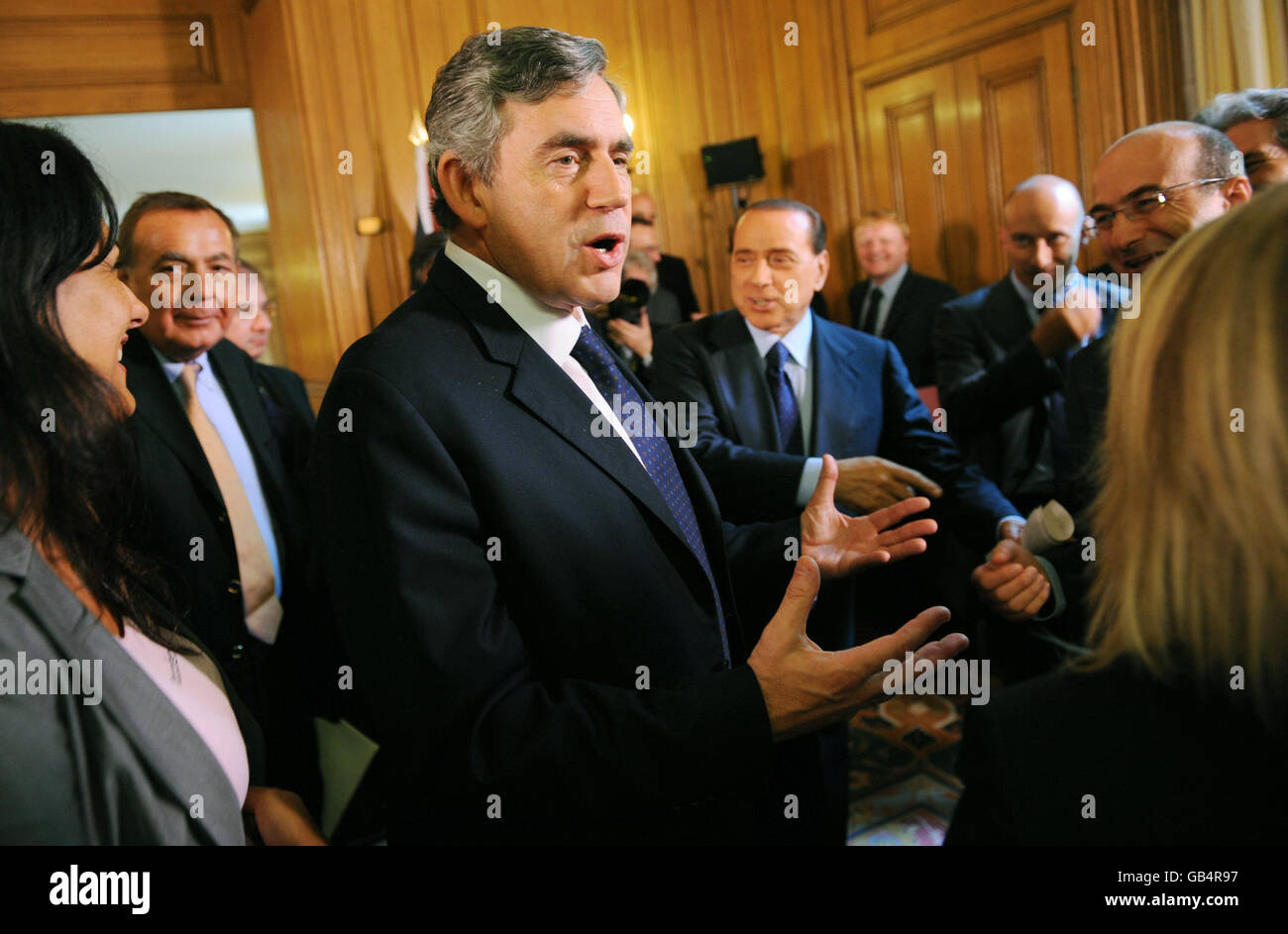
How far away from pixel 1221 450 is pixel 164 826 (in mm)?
1071

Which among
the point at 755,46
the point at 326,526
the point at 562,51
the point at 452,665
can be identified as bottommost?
the point at 452,665

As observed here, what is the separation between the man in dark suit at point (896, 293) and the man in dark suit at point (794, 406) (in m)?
1.89

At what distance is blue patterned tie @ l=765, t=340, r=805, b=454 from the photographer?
8.35ft

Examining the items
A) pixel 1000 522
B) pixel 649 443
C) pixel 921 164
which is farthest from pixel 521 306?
pixel 921 164

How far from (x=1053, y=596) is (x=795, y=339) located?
42.3 inches

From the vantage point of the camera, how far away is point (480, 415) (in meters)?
1.14

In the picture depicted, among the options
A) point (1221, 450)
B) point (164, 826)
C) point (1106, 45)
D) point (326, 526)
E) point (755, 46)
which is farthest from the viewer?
point (755, 46)

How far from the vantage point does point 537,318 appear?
4.19 ft

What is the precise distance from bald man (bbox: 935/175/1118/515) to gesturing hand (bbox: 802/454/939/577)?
122 centimetres

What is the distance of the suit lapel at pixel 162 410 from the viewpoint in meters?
1.96

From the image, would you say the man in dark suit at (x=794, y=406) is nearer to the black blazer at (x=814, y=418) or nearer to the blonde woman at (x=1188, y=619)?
the black blazer at (x=814, y=418)

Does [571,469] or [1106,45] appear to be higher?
[1106,45]

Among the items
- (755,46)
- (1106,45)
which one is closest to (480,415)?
(1106,45)
